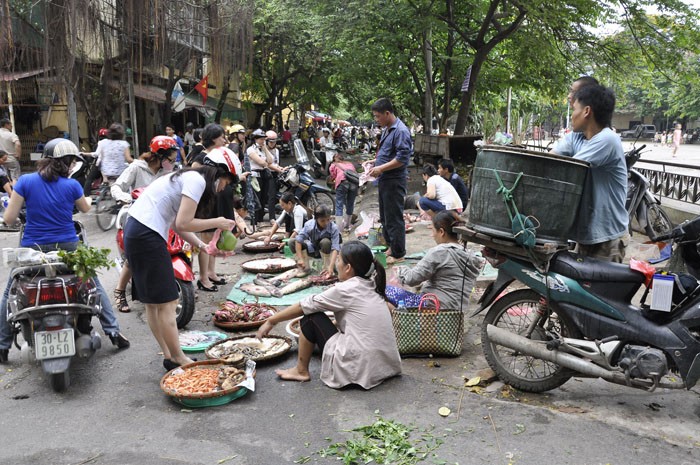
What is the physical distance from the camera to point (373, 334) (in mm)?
4344

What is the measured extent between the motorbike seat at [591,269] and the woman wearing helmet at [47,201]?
12.1 feet

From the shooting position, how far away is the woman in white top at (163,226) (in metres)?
4.30

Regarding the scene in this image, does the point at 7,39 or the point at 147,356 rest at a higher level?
the point at 7,39

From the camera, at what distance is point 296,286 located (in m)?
7.18

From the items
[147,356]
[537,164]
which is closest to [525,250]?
[537,164]

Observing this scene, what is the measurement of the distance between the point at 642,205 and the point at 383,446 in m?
5.87

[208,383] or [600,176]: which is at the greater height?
[600,176]

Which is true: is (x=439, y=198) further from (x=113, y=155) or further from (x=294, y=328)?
(x=113, y=155)

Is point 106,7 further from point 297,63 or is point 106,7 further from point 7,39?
point 297,63

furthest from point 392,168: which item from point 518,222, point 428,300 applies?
point 518,222

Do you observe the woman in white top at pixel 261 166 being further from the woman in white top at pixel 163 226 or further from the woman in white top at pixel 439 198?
the woman in white top at pixel 163 226

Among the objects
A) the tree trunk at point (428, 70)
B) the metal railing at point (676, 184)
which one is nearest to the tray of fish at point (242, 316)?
the metal railing at point (676, 184)

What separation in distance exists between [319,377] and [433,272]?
52.4 inches

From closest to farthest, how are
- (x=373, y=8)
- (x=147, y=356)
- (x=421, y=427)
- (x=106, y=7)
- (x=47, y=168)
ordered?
(x=421, y=427), (x=47, y=168), (x=147, y=356), (x=106, y=7), (x=373, y=8)
